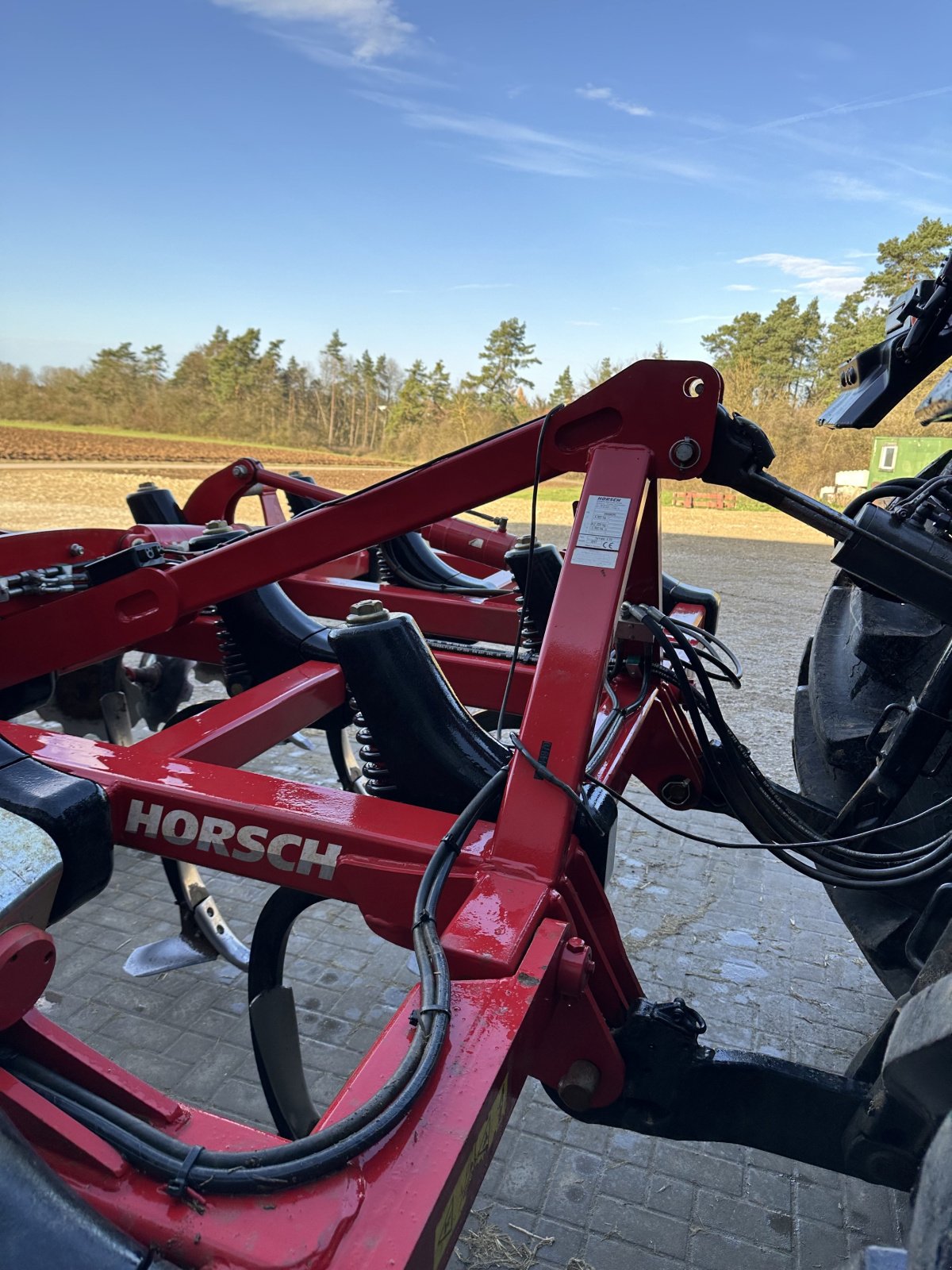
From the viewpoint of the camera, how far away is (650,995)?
2.69 meters

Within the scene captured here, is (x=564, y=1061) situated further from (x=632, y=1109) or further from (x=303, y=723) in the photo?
(x=303, y=723)

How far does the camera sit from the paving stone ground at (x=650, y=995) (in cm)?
192

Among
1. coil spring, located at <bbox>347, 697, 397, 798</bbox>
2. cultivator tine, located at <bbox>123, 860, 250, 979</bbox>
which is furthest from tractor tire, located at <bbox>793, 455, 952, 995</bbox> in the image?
cultivator tine, located at <bbox>123, 860, 250, 979</bbox>

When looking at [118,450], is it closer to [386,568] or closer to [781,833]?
[386,568]

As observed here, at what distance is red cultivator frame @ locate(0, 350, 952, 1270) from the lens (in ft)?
2.91

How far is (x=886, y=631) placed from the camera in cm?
189

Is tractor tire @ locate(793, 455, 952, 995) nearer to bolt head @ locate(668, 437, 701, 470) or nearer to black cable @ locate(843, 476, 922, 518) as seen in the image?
black cable @ locate(843, 476, 922, 518)

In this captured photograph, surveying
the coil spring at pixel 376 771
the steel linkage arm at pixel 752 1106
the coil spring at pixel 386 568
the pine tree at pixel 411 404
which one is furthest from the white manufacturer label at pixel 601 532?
the pine tree at pixel 411 404

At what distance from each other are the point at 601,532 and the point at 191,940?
189cm

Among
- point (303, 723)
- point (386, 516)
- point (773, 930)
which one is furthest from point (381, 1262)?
point (773, 930)

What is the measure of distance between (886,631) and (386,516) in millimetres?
1083

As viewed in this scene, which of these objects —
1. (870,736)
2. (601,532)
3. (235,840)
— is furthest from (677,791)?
(235,840)

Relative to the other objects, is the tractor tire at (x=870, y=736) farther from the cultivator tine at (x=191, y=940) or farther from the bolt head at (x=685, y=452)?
the cultivator tine at (x=191, y=940)

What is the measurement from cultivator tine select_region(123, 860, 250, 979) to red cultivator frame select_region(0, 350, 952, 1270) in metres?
0.74
